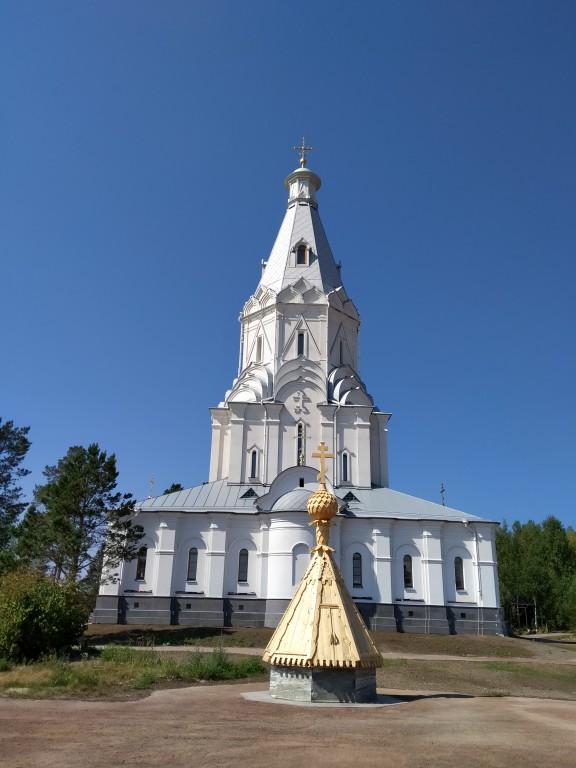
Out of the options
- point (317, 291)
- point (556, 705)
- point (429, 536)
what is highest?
point (317, 291)

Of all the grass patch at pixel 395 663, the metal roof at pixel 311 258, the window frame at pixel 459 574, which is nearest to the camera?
the grass patch at pixel 395 663

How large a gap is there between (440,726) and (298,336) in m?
32.1

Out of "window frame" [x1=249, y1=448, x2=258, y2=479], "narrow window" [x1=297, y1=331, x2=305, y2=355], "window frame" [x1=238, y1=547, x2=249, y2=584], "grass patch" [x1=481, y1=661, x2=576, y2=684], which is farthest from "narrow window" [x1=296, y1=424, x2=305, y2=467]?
"grass patch" [x1=481, y1=661, x2=576, y2=684]

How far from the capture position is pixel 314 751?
632 centimetres

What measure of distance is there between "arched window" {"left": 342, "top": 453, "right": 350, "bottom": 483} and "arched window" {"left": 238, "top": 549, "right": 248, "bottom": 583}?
743cm

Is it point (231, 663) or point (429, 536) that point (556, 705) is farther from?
point (429, 536)

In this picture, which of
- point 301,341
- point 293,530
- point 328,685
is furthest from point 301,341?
point 328,685

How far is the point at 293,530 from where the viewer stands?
30.2 m

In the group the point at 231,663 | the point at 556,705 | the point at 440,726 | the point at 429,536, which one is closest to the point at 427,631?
the point at 429,536

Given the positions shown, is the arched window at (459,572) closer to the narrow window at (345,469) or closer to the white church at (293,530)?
the white church at (293,530)

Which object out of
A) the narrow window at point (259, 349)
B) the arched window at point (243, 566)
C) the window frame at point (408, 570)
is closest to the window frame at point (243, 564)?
the arched window at point (243, 566)

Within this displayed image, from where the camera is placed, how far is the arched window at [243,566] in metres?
31.7

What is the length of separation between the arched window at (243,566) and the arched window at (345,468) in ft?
24.4

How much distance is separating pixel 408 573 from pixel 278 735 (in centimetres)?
2657
